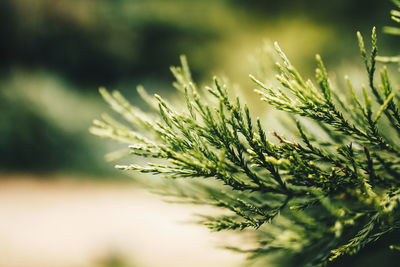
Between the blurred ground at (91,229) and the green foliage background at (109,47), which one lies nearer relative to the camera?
the blurred ground at (91,229)

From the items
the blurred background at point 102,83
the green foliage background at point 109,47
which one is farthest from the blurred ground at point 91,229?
the green foliage background at point 109,47

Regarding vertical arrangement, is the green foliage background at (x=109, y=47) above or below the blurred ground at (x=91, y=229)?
above

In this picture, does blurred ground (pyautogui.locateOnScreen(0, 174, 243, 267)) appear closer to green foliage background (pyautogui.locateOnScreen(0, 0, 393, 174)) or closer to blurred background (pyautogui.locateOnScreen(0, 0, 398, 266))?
blurred background (pyautogui.locateOnScreen(0, 0, 398, 266))

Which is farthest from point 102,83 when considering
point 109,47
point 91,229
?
point 91,229

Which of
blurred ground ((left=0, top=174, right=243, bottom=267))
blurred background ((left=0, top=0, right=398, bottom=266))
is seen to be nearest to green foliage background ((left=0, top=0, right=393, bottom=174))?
blurred background ((left=0, top=0, right=398, bottom=266))

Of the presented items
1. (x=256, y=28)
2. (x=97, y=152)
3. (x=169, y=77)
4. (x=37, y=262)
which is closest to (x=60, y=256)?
(x=37, y=262)

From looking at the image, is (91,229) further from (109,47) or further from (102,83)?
(109,47)

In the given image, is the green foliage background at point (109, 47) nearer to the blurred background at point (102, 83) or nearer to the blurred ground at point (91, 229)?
the blurred background at point (102, 83)
